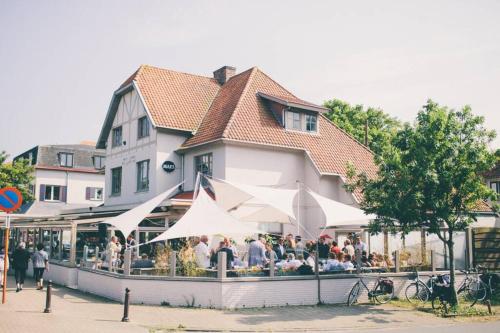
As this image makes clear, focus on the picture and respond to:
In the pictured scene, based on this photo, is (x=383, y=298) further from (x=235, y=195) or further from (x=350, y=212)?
(x=235, y=195)

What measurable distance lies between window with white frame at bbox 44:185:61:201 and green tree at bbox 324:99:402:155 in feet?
82.8

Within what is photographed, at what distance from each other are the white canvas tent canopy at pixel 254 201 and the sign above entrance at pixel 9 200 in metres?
6.53

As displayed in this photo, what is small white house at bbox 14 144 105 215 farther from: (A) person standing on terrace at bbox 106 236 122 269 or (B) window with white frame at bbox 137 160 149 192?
(A) person standing on terrace at bbox 106 236 122 269

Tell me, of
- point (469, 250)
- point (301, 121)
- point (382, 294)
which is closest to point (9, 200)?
point (382, 294)

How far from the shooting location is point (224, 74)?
2877 cm

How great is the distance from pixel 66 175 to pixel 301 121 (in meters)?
29.2

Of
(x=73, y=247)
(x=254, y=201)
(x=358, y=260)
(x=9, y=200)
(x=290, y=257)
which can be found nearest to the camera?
(x=9, y=200)

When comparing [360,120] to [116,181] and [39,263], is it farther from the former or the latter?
[39,263]

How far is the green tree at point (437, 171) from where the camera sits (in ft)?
47.5

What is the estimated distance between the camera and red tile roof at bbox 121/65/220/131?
2377cm

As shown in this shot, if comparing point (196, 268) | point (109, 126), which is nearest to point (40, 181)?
point (109, 126)

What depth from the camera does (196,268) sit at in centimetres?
1469

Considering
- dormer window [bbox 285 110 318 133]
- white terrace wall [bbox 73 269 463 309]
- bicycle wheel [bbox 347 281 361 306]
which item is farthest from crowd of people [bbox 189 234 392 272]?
dormer window [bbox 285 110 318 133]

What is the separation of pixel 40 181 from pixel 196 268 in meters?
34.5
